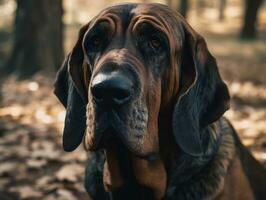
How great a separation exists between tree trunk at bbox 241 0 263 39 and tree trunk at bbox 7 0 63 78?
44.2 feet

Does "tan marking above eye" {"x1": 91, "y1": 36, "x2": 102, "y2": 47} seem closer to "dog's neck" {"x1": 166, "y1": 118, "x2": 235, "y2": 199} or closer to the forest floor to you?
"dog's neck" {"x1": 166, "y1": 118, "x2": 235, "y2": 199}

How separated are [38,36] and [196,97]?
7.63 m

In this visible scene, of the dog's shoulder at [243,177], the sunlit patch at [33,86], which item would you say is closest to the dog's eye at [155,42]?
the dog's shoulder at [243,177]

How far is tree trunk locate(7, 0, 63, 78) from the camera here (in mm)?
11203

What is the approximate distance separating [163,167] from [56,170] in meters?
2.54

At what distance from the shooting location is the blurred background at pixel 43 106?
6.19 m

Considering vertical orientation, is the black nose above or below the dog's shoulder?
above

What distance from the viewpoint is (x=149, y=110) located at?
3.73 metres

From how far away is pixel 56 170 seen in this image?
6461 millimetres

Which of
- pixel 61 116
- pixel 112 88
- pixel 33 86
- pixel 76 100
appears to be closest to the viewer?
pixel 112 88

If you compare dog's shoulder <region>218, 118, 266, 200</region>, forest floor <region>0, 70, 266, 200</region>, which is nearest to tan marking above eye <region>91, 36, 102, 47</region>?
dog's shoulder <region>218, 118, 266, 200</region>

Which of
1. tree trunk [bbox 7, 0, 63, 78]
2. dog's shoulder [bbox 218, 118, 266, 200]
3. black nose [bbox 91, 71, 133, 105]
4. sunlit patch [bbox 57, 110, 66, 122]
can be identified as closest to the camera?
black nose [bbox 91, 71, 133, 105]

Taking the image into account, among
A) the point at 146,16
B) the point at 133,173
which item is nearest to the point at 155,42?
the point at 146,16

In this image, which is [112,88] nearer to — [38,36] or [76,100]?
[76,100]
